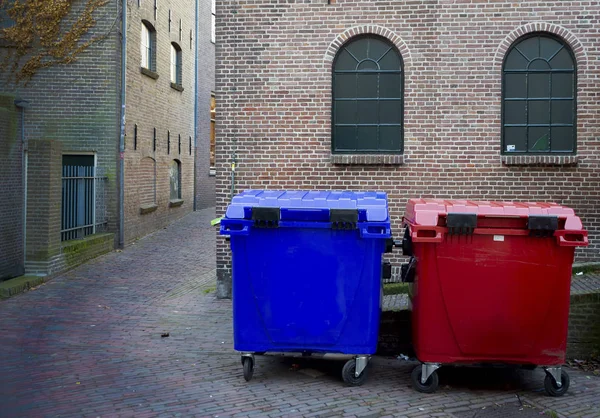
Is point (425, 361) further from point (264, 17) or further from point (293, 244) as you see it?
point (264, 17)

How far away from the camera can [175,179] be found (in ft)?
71.6

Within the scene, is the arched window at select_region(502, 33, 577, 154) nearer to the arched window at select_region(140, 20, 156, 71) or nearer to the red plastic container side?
the red plastic container side

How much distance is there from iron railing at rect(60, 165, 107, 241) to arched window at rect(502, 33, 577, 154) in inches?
317

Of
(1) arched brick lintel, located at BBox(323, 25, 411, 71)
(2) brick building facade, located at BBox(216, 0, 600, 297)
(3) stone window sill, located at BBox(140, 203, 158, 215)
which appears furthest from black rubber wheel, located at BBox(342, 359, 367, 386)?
(3) stone window sill, located at BBox(140, 203, 158, 215)

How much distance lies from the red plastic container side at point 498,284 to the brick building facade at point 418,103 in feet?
14.2

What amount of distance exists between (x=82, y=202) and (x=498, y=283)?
10536 millimetres

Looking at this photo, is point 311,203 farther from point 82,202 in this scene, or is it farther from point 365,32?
point 82,202

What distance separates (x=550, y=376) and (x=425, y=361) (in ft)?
3.46

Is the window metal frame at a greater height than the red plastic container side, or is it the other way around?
the window metal frame

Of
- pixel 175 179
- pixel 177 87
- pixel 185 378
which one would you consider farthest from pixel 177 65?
pixel 185 378

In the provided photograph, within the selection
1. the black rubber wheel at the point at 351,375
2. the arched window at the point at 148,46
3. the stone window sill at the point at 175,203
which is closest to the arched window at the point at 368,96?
the black rubber wheel at the point at 351,375

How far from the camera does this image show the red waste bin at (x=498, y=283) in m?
6.25

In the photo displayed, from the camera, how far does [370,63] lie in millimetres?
10805

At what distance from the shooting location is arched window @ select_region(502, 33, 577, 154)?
10.5 meters
